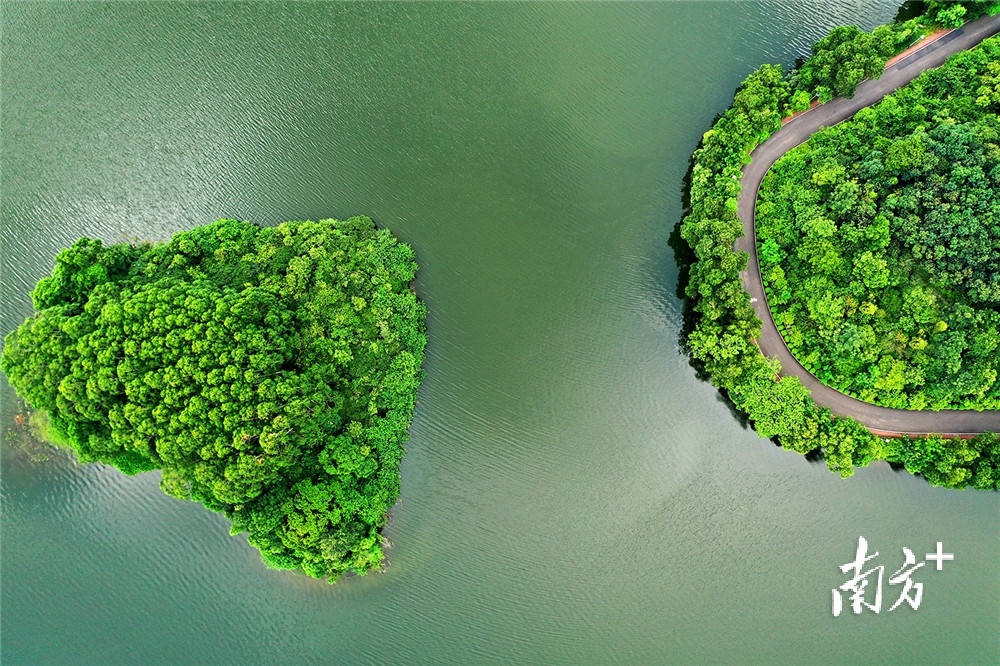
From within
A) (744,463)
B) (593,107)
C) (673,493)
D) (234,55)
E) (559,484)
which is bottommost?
(559,484)

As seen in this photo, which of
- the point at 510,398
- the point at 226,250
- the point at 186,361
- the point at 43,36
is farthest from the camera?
the point at 43,36

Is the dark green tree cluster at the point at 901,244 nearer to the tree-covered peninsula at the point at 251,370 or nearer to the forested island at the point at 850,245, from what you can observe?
the forested island at the point at 850,245

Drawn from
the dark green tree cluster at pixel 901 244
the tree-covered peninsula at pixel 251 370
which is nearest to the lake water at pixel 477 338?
the tree-covered peninsula at pixel 251 370

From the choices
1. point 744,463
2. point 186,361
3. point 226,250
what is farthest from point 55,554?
point 744,463

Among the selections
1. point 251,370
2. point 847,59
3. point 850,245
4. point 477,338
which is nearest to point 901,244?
point 850,245

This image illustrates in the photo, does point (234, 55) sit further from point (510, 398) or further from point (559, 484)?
point (559, 484)

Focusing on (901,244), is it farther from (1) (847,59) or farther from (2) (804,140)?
(1) (847,59)

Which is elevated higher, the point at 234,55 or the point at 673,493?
the point at 234,55
